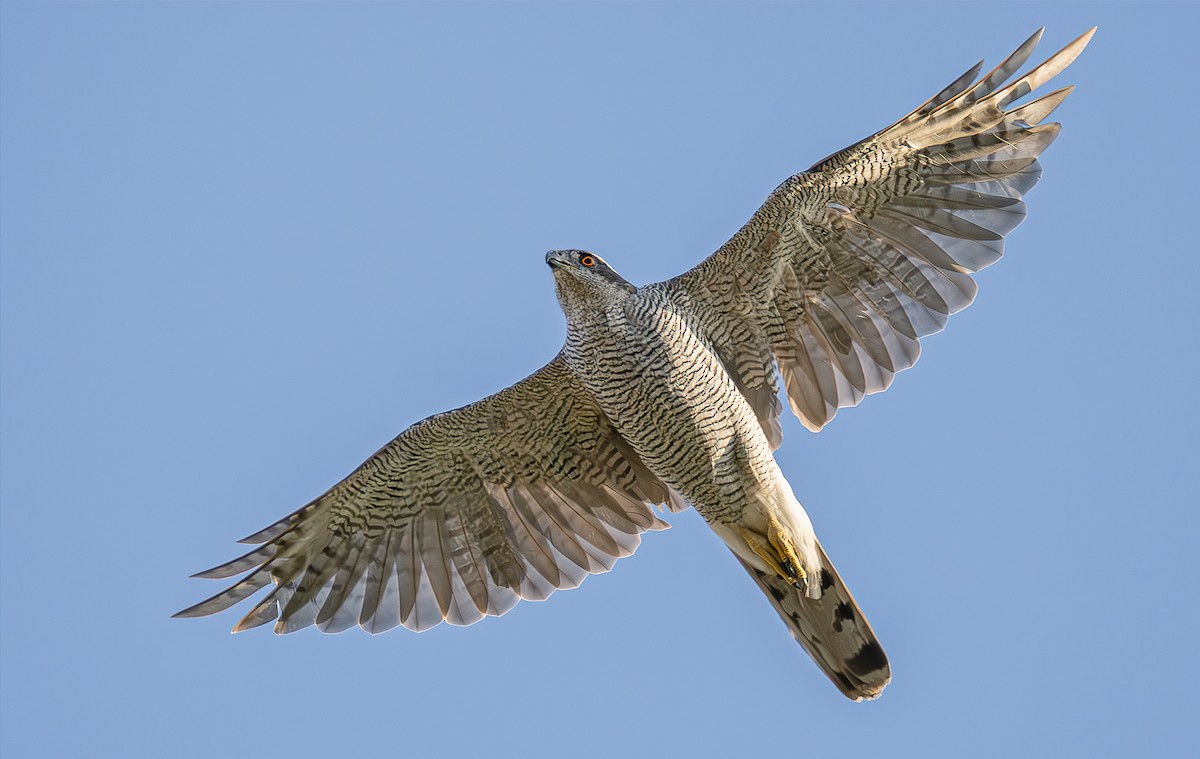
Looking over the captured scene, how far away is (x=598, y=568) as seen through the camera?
37.4 ft

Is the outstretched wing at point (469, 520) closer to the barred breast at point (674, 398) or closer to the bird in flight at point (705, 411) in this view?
Result: the bird in flight at point (705, 411)

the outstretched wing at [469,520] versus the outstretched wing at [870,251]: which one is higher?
the outstretched wing at [870,251]

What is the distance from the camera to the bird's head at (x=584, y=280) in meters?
10.1

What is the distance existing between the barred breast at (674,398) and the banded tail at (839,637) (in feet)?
2.95

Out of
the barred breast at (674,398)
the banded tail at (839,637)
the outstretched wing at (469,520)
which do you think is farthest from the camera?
the outstretched wing at (469,520)

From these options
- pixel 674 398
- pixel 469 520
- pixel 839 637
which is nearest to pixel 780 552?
pixel 839 637

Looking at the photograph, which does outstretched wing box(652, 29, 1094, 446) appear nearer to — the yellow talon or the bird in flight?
the bird in flight

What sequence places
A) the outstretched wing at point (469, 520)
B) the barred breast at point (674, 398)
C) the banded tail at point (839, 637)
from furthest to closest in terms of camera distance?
the outstretched wing at point (469, 520) → the banded tail at point (839, 637) → the barred breast at point (674, 398)

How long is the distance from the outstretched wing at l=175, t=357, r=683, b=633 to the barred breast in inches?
24.1

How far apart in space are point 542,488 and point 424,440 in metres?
1.20

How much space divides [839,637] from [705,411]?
2175 millimetres

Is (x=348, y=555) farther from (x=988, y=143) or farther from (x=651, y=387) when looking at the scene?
(x=988, y=143)

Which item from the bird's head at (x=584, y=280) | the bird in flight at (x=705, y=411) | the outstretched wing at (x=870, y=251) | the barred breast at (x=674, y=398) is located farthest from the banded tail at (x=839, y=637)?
the bird's head at (x=584, y=280)

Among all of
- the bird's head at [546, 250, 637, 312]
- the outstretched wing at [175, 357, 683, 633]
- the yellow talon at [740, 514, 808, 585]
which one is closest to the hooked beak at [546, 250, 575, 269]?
the bird's head at [546, 250, 637, 312]
